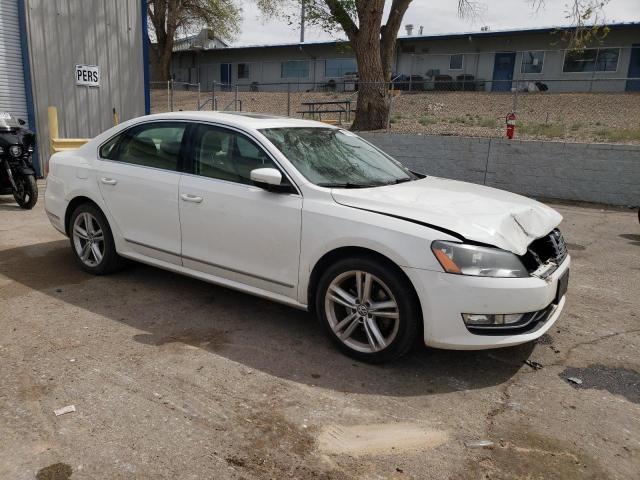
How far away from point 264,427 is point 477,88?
2683 cm

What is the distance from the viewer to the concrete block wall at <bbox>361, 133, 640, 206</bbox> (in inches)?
407

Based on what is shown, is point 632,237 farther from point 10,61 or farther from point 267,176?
point 10,61

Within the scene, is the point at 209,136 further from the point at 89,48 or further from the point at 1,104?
the point at 89,48

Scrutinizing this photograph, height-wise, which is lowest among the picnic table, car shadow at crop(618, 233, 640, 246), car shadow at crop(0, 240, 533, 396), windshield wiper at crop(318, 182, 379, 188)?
car shadow at crop(618, 233, 640, 246)

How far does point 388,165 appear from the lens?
186 inches

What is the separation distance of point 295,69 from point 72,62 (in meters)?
26.5

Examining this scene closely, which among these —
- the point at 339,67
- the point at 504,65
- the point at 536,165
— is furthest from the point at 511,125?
the point at 339,67

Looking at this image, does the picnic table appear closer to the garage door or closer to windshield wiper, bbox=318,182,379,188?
the garage door

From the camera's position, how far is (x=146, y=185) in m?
4.60

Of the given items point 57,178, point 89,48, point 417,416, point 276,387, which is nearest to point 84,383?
point 276,387

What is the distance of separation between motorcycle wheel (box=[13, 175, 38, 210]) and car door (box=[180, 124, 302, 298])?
480cm

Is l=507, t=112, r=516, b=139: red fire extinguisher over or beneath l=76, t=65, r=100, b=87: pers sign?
beneath

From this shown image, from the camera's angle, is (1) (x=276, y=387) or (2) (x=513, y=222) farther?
(2) (x=513, y=222)

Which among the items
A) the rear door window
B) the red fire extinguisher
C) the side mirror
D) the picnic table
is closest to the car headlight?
the side mirror
